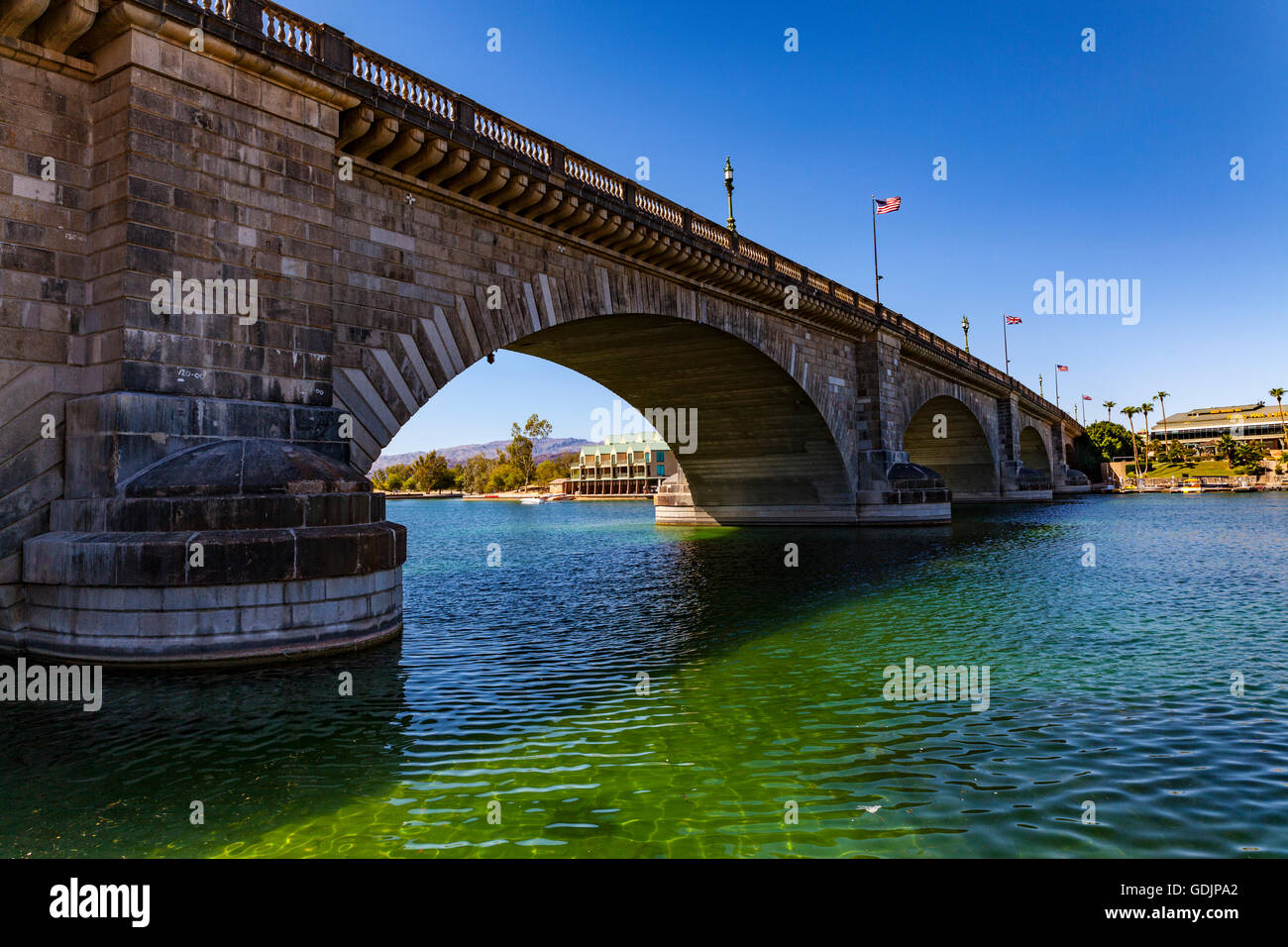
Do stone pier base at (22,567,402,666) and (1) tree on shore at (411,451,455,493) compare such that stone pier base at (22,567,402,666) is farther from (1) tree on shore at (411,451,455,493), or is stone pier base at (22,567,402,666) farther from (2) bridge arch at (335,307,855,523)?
(1) tree on shore at (411,451,455,493)

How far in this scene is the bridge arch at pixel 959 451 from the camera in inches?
2426

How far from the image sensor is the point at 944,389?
52.1 meters

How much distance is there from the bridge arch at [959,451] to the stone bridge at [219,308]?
50604mm

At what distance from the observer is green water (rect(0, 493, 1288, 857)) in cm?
564

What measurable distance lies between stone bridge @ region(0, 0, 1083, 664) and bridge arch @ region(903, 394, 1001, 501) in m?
50.6

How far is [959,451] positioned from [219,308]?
215 ft

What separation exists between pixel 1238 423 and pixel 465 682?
597 ft

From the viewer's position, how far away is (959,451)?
221ft

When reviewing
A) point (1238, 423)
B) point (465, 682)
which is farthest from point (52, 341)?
point (1238, 423)

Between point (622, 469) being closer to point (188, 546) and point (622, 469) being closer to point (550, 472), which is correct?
point (550, 472)

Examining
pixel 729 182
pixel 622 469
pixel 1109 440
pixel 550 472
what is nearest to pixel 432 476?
pixel 550 472

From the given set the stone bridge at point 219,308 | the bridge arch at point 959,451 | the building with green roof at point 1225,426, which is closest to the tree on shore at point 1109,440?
the building with green roof at point 1225,426

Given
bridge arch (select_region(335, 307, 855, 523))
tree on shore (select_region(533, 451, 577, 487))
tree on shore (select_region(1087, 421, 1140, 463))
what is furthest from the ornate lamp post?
tree on shore (select_region(533, 451, 577, 487))
